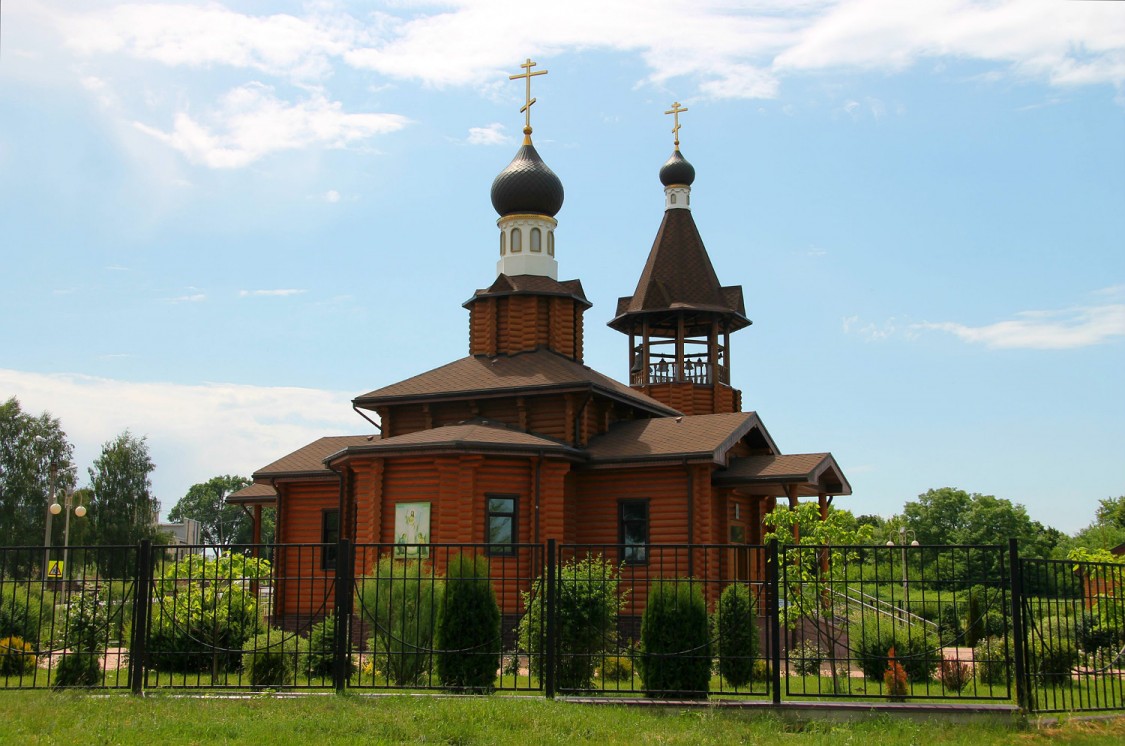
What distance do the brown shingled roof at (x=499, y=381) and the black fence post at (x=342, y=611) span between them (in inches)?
385

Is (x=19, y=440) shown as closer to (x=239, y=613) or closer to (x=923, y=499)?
(x=239, y=613)

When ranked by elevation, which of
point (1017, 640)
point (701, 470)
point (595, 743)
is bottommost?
point (595, 743)

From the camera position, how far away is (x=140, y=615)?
10391 millimetres

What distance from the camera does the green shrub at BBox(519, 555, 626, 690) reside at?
35.4 feet

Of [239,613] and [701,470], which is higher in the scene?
[701,470]

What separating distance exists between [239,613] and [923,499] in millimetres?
68547

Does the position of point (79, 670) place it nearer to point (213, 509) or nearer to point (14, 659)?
point (14, 659)

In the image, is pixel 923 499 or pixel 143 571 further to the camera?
pixel 923 499

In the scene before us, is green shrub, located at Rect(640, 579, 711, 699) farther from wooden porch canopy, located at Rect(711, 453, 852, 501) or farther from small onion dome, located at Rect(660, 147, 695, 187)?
small onion dome, located at Rect(660, 147, 695, 187)

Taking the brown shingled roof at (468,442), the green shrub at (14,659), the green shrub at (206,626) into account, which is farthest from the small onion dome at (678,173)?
the green shrub at (14,659)

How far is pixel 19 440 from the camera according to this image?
42344mm

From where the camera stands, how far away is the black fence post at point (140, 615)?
33.6 feet

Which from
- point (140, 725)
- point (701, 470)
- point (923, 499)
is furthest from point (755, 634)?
point (923, 499)

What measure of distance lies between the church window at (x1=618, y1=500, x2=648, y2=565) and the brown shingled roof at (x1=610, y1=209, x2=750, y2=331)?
868 centimetres
